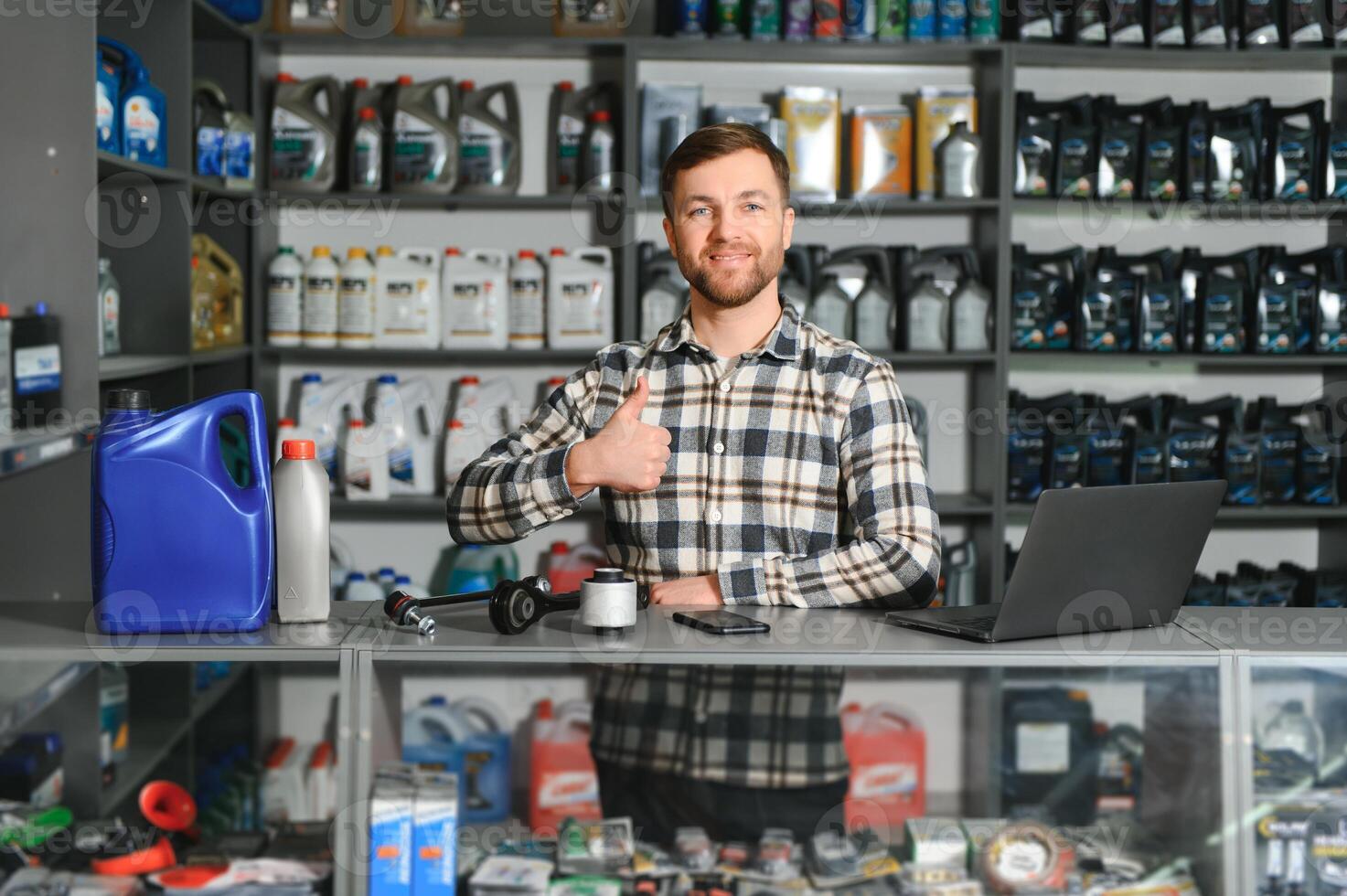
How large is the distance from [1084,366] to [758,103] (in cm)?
126

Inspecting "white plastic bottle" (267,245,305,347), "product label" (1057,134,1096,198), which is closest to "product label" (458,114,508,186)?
"white plastic bottle" (267,245,305,347)

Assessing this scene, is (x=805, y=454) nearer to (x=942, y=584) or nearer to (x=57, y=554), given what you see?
(x=57, y=554)

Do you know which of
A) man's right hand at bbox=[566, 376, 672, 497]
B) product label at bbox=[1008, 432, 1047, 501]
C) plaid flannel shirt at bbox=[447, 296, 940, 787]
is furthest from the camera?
product label at bbox=[1008, 432, 1047, 501]

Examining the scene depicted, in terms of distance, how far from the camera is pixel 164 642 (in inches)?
55.1

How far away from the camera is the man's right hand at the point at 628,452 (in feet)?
5.63

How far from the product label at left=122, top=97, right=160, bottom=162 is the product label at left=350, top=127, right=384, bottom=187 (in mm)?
752

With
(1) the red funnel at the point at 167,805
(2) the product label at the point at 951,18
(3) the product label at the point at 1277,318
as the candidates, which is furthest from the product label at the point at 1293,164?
(1) the red funnel at the point at 167,805

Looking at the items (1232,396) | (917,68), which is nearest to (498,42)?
(917,68)

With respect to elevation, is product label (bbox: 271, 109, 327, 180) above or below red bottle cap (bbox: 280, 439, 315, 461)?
above

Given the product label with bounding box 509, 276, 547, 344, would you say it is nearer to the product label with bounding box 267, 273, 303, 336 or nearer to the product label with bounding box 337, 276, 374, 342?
the product label with bounding box 337, 276, 374, 342

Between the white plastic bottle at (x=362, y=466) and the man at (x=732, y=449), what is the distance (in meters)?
1.69

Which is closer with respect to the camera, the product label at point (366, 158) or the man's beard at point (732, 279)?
the man's beard at point (732, 279)

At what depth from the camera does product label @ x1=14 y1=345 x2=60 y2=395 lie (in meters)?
2.28

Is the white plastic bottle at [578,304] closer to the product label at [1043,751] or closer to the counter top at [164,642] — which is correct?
the counter top at [164,642]
